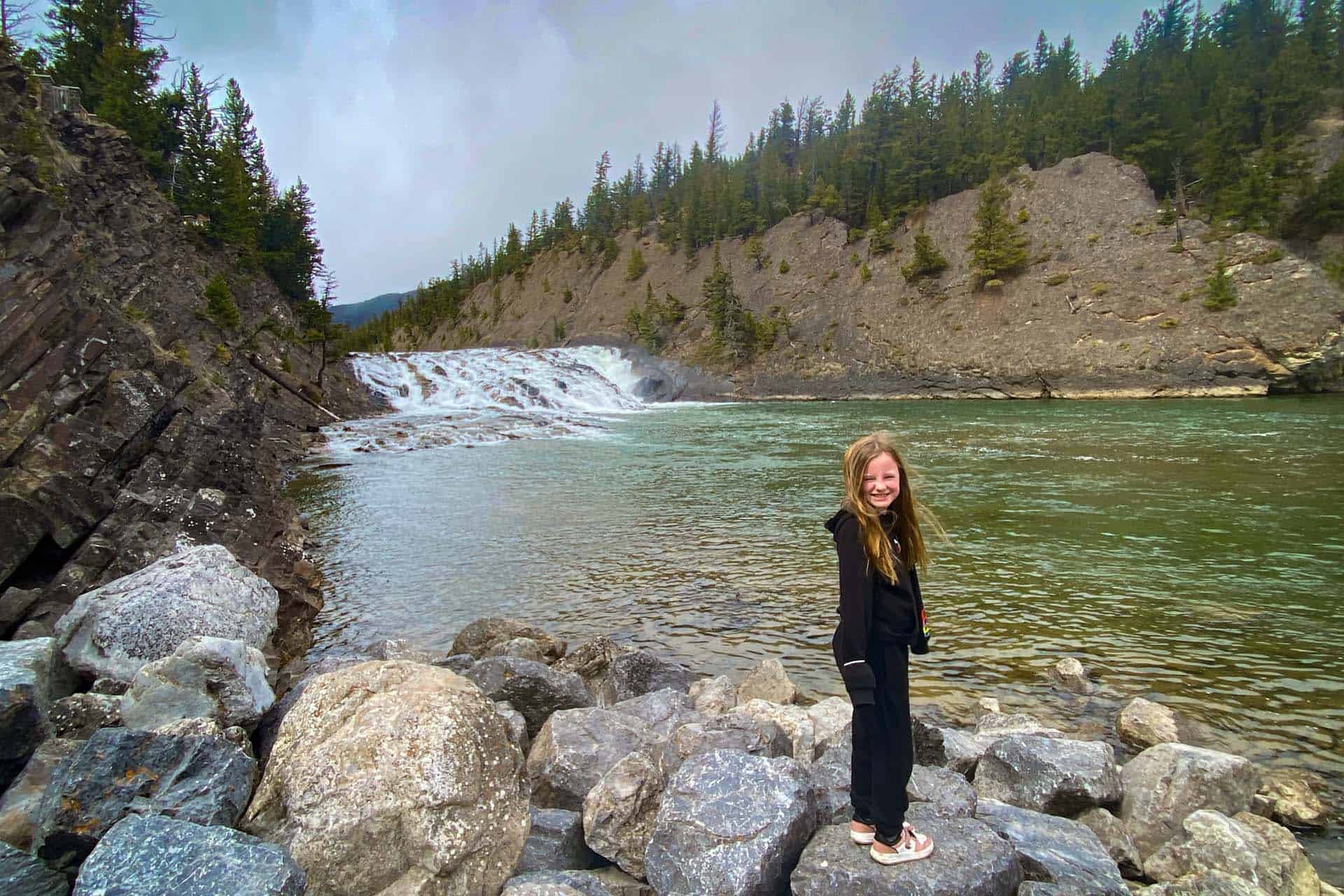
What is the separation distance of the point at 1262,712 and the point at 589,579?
8419 millimetres

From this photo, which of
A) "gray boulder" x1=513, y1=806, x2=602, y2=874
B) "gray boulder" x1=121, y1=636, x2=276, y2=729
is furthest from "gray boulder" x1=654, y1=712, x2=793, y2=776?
"gray boulder" x1=121, y1=636, x2=276, y2=729

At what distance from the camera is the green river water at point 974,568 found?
6.64 meters

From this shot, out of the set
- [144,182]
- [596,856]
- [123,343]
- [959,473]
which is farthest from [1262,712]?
[144,182]

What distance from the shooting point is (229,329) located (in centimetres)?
3044

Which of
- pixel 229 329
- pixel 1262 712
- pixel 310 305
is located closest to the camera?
pixel 1262 712

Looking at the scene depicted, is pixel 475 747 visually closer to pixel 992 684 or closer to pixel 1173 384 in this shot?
pixel 992 684

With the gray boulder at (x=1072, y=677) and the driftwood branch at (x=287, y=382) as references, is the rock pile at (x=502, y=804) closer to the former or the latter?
the gray boulder at (x=1072, y=677)

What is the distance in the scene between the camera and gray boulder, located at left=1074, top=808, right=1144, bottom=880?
3.72 m

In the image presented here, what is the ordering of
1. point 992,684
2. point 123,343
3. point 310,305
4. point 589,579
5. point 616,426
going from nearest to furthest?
point 992,684
point 123,343
point 589,579
point 616,426
point 310,305

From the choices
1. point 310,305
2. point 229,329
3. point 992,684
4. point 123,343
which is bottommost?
point 992,684

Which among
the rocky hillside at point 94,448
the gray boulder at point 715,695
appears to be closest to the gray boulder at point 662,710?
the gray boulder at point 715,695

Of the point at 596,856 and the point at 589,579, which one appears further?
the point at 589,579

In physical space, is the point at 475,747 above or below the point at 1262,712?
above

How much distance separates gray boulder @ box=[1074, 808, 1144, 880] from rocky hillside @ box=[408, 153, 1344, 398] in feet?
161
